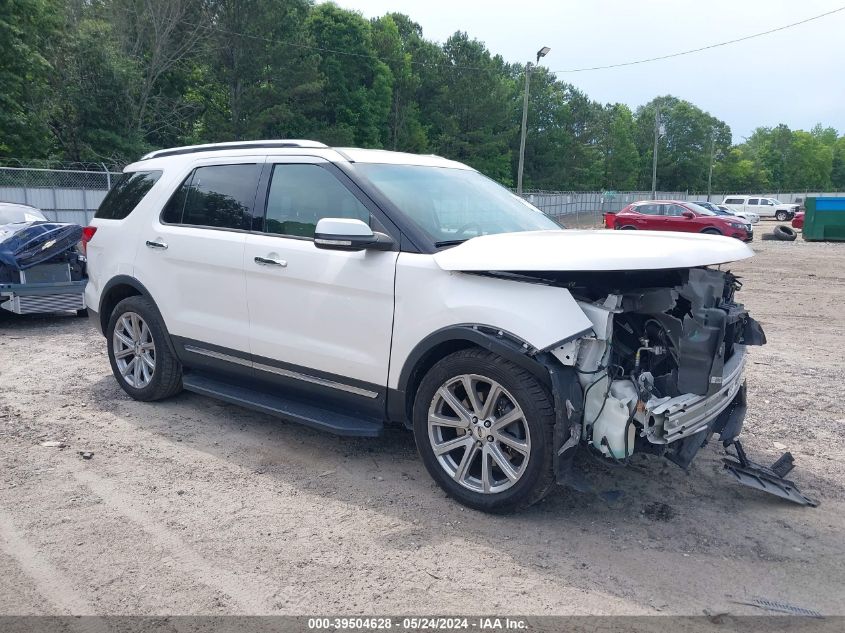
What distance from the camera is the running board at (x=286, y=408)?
430cm

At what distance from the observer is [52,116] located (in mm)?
34031

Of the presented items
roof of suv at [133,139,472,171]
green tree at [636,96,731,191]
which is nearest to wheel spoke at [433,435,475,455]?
roof of suv at [133,139,472,171]

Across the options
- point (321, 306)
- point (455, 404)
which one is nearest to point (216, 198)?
point (321, 306)

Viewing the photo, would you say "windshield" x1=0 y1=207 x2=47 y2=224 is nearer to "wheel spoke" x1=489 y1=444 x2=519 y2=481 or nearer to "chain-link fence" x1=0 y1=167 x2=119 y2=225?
"wheel spoke" x1=489 y1=444 x2=519 y2=481

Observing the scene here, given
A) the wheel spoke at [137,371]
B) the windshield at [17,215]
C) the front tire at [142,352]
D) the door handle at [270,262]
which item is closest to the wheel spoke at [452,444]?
the door handle at [270,262]

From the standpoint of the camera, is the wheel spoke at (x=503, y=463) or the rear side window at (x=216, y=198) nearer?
the wheel spoke at (x=503, y=463)

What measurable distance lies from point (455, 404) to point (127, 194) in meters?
3.74

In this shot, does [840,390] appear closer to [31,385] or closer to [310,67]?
[31,385]

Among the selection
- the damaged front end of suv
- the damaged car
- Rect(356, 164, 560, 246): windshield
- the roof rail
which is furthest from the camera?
the damaged car

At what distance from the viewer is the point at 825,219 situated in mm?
28547

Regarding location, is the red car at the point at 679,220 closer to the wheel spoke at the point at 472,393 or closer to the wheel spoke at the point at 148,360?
the wheel spoke at the point at 148,360

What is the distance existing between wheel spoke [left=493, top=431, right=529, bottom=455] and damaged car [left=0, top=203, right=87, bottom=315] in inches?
275

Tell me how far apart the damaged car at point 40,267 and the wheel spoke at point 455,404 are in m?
6.66

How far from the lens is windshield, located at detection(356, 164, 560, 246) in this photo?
4.37 m
